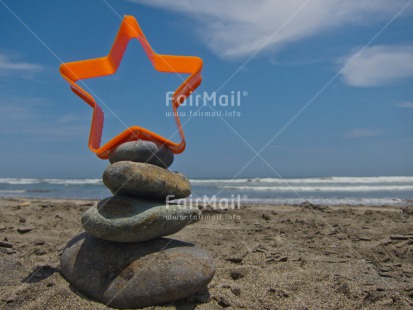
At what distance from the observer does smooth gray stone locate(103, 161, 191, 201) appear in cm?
409

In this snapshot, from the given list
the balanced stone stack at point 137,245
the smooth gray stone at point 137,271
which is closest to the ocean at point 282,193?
the balanced stone stack at point 137,245

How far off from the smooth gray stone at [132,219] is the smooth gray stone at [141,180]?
0.48ft

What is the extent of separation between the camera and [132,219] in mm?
4012

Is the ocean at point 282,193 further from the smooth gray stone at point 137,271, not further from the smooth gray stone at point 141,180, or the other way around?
the smooth gray stone at point 137,271

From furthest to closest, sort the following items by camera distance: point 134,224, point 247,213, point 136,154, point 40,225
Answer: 1. point 247,213
2. point 40,225
3. point 136,154
4. point 134,224

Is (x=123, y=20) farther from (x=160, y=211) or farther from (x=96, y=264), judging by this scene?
(x=96, y=264)

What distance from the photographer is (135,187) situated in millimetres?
4195

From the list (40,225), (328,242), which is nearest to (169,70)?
(328,242)

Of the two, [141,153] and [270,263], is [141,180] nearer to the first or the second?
[141,153]

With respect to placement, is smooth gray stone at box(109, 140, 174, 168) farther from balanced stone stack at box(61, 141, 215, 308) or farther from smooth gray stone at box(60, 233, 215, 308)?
smooth gray stone at box(60, 233, 215, 308)

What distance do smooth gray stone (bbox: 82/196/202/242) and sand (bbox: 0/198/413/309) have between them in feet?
2.51

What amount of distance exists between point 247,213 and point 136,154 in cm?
611

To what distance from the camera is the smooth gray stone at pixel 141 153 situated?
14.5 ft

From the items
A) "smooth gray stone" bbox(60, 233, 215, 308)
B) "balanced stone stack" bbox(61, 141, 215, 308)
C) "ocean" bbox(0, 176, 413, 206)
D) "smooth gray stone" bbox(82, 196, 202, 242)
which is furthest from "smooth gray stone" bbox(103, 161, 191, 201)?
"ocean" bbox(0, 176, 413, 206)
